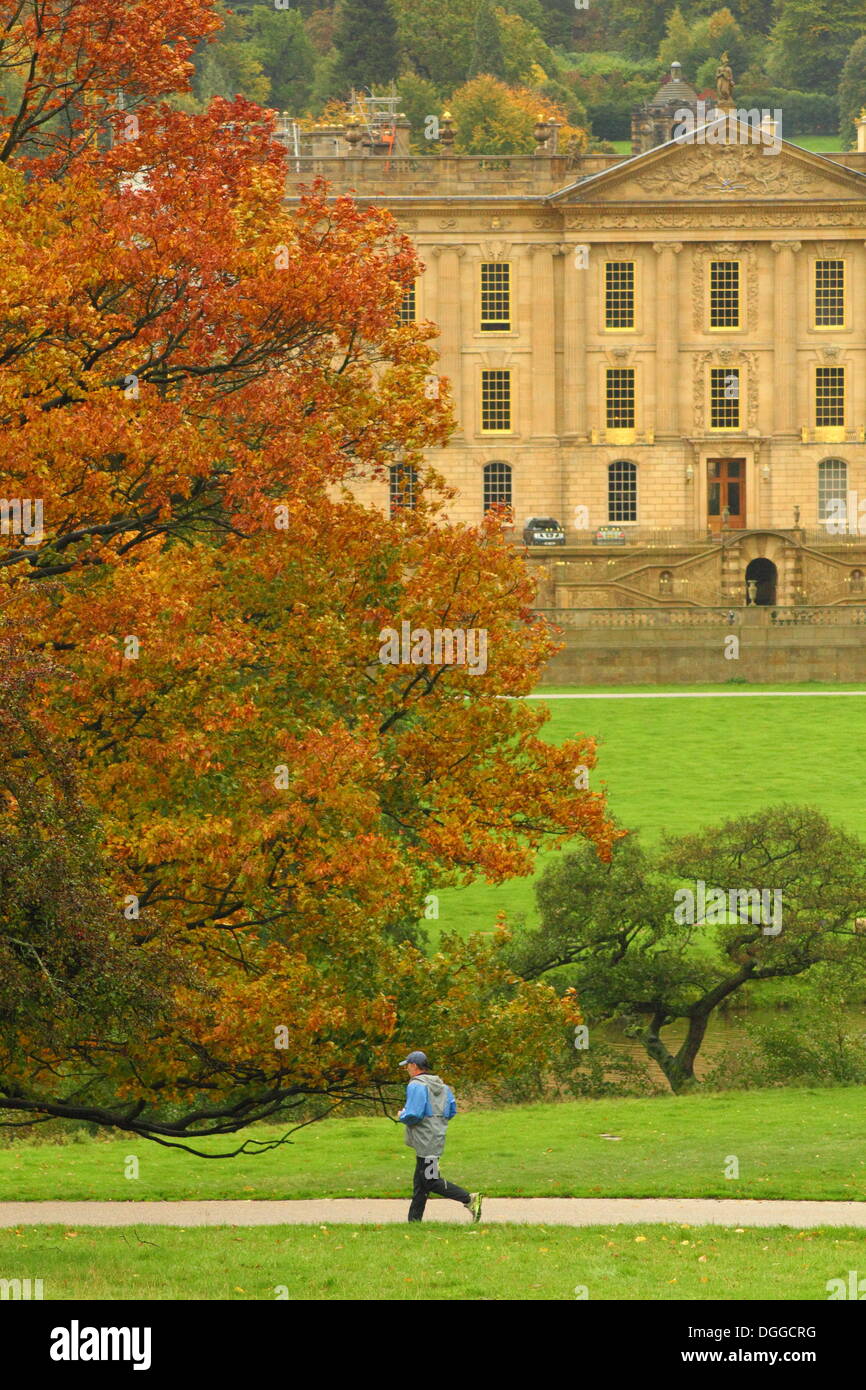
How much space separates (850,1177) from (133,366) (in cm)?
1023

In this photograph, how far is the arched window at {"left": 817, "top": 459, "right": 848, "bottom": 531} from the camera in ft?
296

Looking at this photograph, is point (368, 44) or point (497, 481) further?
point (368, 44)

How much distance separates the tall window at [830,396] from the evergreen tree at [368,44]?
65.2 meters

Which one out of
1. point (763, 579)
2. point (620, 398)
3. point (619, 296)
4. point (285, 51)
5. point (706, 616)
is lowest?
point (706, 616)

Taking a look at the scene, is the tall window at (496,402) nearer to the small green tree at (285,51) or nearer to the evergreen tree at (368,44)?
the evergreen tree at (368,44)

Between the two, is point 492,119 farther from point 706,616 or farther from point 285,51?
point 706,616

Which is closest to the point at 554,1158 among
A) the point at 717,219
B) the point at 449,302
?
the point at 449,302

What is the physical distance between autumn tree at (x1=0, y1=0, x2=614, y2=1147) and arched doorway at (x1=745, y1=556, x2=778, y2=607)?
52.8 meters

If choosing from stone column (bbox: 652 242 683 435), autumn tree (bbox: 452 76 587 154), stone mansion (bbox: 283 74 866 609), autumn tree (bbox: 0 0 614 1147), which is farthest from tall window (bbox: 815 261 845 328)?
autumn tree (bbox: 0 0 614 1147)

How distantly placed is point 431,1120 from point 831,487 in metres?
74.9

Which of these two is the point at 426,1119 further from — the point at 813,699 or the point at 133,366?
the point at 813,699

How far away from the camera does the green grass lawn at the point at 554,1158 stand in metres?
21.2

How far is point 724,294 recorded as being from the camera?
298 ft

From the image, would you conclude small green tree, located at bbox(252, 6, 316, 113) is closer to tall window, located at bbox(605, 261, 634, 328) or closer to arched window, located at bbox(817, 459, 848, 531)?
tall window, located at bbox(605, 261, 634, 328)
